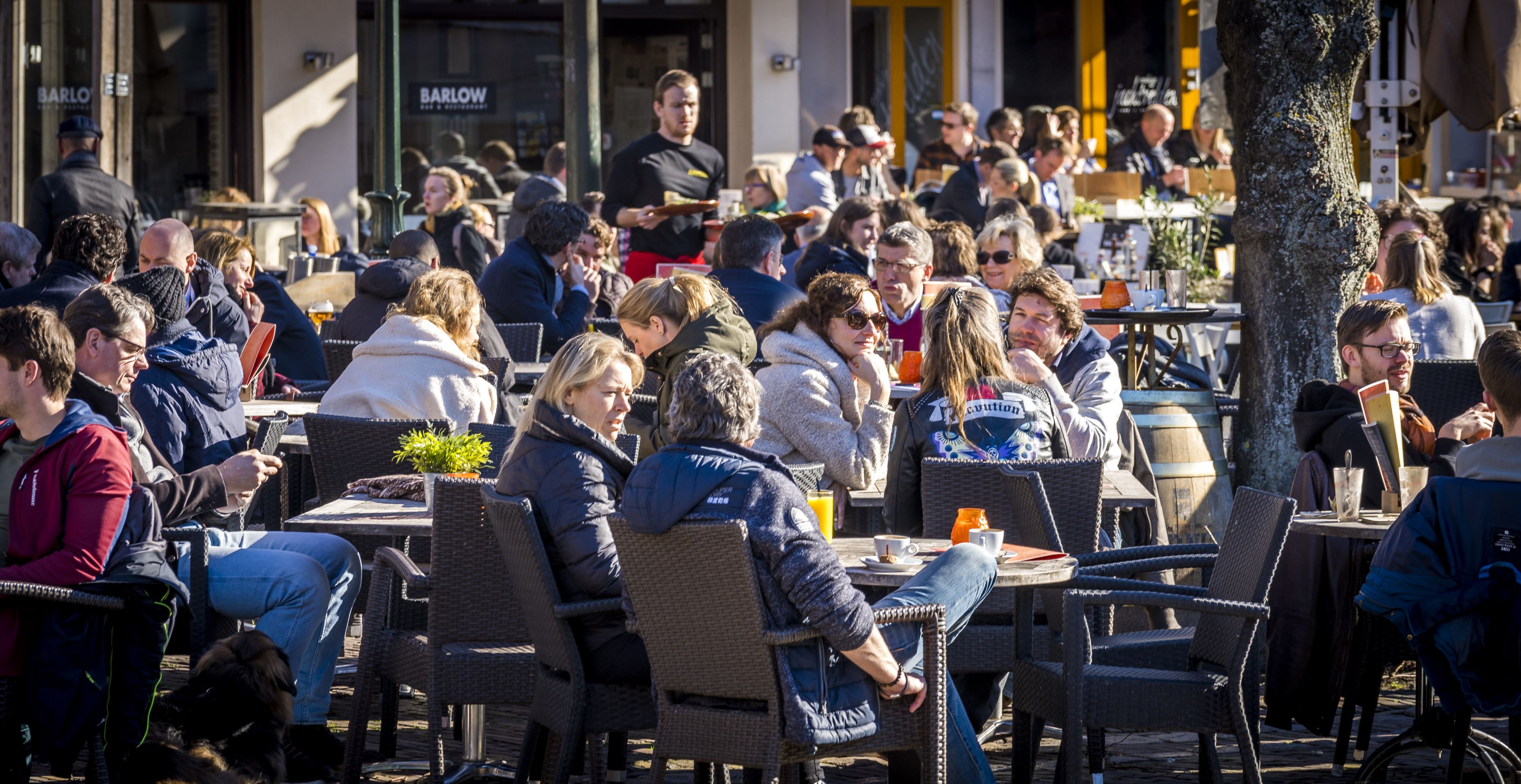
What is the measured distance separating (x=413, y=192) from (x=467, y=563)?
1309 cm

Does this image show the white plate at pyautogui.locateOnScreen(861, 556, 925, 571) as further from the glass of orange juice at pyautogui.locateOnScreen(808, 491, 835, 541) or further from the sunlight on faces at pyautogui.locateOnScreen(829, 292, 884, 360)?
the sunlight on faces at pyautogui.locateOnScreen(829, 292, 884, 360)

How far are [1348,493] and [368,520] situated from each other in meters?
2.73

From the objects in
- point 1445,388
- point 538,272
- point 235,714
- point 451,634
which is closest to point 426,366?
point 451,634

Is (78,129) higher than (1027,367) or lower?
higher

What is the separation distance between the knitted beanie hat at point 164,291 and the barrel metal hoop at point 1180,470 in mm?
3797

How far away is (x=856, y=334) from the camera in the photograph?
19.0 ft

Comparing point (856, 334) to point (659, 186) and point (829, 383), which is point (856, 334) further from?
point (659, 186)

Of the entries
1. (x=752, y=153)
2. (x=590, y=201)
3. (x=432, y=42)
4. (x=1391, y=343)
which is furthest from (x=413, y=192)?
(x=1391, y=343)

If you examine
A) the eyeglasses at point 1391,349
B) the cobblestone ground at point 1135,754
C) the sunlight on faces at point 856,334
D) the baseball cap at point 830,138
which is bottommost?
the cobblestone ground at point 1135,754

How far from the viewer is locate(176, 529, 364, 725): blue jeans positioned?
198 inches

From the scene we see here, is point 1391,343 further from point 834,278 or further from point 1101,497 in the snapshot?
point 834,278

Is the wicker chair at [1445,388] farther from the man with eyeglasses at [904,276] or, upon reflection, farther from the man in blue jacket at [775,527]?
the man in blue jacket at [775,527]

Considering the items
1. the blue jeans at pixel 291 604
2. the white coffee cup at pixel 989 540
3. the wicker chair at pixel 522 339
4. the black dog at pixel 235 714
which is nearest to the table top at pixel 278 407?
the wicker chair at pixel 522 339

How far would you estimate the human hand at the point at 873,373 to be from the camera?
229 inches
